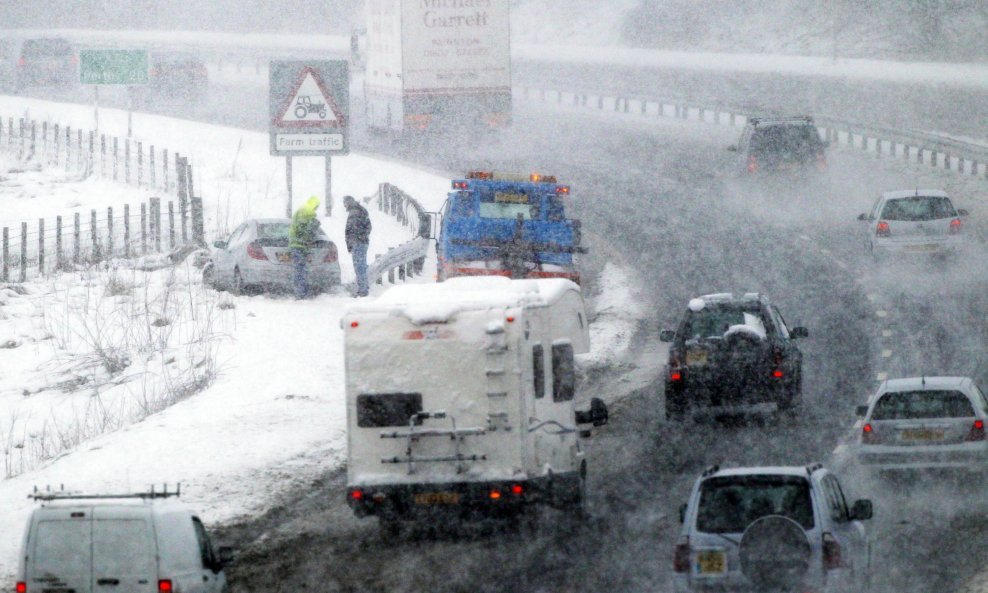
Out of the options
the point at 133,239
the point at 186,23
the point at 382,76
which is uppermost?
the point at 186,23

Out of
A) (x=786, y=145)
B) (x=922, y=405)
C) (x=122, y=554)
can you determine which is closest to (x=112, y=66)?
(x=786, y=145)

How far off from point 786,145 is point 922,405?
2197 centimetres

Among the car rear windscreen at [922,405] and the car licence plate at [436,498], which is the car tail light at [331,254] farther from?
the car licence plate at [436,498]

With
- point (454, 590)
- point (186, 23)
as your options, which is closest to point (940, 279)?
point (454, 590)

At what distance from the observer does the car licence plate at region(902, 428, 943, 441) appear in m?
16.2

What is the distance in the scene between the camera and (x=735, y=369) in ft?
63.0

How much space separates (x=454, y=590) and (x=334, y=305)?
14.1 meters

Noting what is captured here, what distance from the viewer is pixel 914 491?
637 inches

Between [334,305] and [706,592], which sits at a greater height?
[334,305]

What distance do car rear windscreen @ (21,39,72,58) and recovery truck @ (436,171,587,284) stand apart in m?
43.0

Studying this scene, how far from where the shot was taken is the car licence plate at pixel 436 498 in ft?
44.4

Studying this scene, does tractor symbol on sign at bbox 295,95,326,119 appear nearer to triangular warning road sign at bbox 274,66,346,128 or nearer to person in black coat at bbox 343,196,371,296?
triangular warning road sign at bbox 274,66,346,128

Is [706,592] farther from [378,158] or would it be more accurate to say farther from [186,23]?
[186,23]

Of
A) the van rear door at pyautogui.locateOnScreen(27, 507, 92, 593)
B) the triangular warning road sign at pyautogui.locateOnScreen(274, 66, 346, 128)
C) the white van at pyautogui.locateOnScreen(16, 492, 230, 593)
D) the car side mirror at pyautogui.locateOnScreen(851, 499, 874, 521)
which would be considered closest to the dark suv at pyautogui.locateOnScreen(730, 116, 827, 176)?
the triangular warning road sign at pyautogui.locateOnScreen(274, 66, 346, 128)
